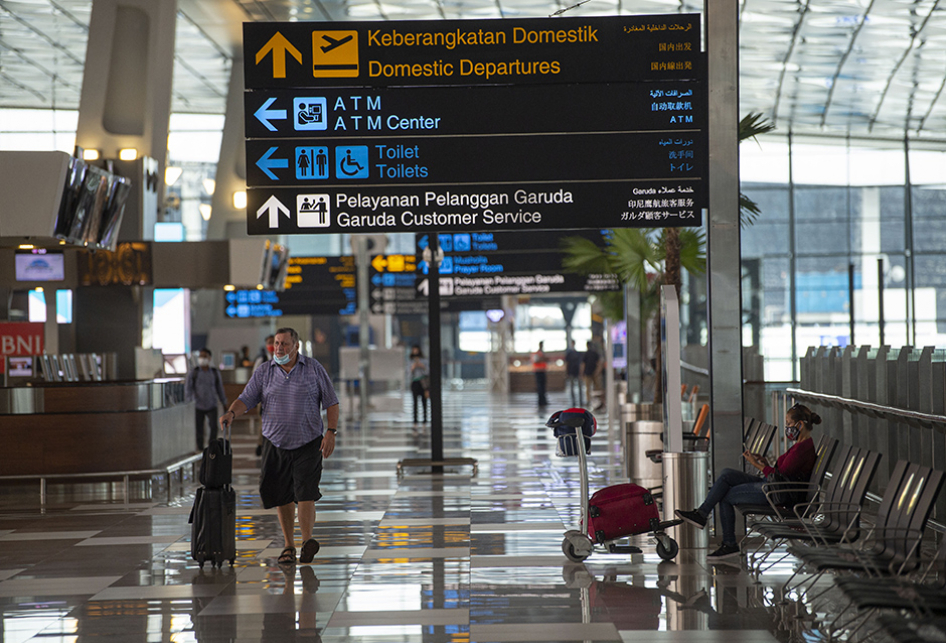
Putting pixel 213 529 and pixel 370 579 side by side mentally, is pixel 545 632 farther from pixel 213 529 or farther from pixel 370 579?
pixel 213 529

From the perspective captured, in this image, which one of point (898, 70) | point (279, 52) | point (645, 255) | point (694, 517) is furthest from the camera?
point (898, 70)

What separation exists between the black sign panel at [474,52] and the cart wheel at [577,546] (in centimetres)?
354

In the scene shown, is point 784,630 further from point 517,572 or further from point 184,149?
point 184,149

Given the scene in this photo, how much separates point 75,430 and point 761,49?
20.9 m

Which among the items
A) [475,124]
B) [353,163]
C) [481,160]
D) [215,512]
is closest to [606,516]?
[215,512]

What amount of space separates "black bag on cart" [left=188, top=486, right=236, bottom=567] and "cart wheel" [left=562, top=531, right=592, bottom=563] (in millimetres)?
2412

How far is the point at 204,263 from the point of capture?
18281 mm

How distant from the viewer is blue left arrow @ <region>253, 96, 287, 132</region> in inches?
344

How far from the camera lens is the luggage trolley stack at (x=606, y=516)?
7836 mm

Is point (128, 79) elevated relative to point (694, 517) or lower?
elevated

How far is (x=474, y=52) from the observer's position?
28.6 ft

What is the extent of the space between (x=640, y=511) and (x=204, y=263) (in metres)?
12.0

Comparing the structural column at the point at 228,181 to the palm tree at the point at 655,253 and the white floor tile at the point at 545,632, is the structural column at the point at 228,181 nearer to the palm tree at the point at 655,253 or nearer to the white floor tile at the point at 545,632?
the palm tree at the point at 655,253

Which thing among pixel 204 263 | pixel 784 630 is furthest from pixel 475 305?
pixel 784 630
